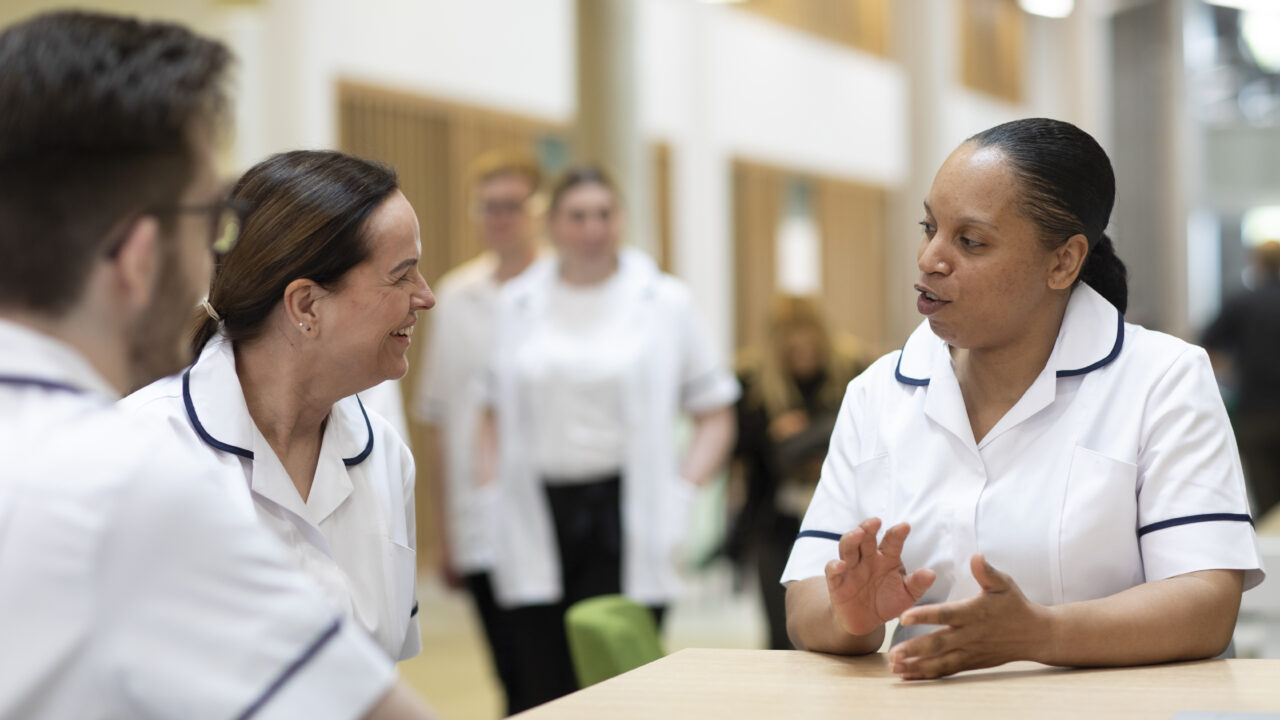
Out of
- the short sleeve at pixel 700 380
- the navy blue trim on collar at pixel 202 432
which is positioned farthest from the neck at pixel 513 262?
the navy blue trim on collar at pixel 202 432

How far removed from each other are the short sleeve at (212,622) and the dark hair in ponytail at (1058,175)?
1262 millimetres

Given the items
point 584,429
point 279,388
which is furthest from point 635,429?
point 279,388

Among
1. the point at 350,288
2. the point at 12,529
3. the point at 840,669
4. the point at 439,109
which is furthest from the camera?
the point at 439,109

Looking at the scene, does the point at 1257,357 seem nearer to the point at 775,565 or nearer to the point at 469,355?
the point at 775,565

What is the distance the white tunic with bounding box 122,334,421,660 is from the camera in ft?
6.50

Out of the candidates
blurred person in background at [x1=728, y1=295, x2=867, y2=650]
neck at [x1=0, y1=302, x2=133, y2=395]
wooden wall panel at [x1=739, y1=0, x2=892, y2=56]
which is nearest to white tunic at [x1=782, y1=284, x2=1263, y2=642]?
neck at [x1=0, y1=302, x2=133, y2=395]

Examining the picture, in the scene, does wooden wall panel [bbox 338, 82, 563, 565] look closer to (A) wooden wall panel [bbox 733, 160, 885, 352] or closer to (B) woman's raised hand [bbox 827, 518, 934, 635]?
(A) wooden wall panel [bbox 733, 160, 885, 352]

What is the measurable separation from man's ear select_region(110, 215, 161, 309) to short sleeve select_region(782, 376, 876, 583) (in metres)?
1.20

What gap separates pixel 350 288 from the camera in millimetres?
2102

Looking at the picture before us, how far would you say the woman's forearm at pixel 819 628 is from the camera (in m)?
2.00

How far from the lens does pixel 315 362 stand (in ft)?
6.88

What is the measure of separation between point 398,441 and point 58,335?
1.21 m

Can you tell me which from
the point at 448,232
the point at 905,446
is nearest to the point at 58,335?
the point at 905,446

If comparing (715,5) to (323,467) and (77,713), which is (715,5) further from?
(77,713)
